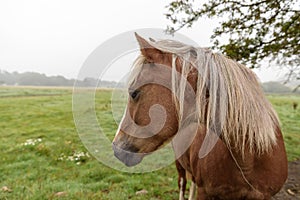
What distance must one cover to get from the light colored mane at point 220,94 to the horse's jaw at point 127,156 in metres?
0.43

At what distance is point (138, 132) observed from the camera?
157 centimetres

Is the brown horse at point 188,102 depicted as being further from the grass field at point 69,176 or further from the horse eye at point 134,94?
the grass field at point 69,176

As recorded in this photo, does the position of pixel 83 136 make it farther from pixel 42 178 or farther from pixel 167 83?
pixel 42 178

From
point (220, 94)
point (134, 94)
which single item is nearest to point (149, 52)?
point (134, 94)

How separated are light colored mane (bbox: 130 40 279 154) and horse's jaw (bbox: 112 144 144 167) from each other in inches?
17.0

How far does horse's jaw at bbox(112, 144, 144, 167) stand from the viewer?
1.61 metres

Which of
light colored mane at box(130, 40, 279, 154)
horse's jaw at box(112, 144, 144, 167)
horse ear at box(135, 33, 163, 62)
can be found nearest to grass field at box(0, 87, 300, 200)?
horse's jaw at box(112, 144, 144, 167)

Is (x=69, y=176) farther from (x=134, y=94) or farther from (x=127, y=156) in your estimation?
(x=134, y=94)

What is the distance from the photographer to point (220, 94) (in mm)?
1479

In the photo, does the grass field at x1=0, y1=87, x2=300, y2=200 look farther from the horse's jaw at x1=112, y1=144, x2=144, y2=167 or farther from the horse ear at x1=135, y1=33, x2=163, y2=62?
the horse ear at x1=135, y1=33, x2=163, y2=62

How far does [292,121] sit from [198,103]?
16.1m

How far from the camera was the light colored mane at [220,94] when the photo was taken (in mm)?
1471

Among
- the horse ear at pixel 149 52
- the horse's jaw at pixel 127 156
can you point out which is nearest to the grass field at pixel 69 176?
the horse's jaw at pixel 127 156

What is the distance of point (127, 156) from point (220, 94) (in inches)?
29.9
